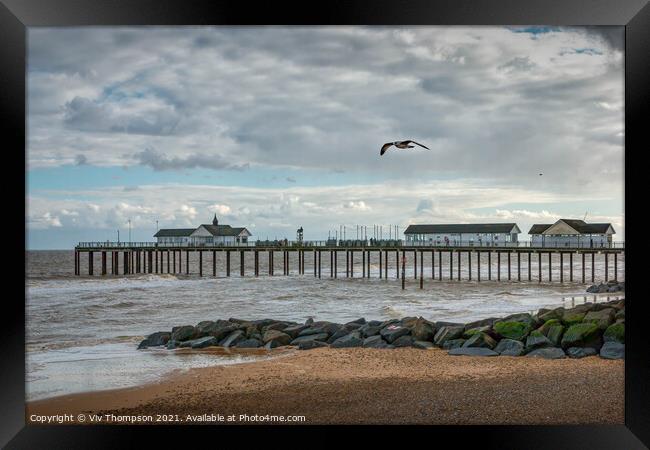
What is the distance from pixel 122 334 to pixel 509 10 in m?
8.60

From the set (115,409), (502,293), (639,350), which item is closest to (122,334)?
(115,409)

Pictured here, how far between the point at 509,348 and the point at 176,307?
10742mm

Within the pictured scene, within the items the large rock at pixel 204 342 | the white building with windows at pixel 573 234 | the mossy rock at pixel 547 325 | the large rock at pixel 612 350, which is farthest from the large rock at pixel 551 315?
the white building with windows at pixel 573 234

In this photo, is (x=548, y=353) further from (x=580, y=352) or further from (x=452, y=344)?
(x=452, y=344)

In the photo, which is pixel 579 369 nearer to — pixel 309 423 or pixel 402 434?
pixel 402 434

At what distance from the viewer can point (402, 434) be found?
5.21 m

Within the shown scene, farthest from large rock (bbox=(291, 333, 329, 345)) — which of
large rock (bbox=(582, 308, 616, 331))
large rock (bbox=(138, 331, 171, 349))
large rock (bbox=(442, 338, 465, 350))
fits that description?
large rock (bbox=(582, 308, 616, 331))

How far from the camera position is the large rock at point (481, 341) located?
25.8 ft

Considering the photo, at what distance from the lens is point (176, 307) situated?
16.4 meters

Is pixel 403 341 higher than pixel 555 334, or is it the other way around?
pixel 555 334

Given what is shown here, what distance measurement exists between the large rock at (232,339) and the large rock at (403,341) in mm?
2275

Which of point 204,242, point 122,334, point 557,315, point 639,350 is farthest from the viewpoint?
point 204,242

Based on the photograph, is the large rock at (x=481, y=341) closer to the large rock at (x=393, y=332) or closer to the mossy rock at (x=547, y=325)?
the mossy rock at (x=547, y=325)

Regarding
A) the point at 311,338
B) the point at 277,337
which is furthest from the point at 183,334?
the point at 311,338
